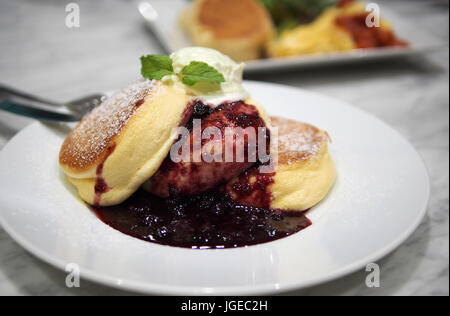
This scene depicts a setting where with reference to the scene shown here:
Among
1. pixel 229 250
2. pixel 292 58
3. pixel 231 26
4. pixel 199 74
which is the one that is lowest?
pixel 229 250

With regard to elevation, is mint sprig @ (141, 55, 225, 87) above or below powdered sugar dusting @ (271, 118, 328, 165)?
above

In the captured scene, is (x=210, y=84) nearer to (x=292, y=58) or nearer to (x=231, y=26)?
(x=292, y=58)

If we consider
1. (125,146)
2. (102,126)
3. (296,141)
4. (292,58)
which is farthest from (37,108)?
(292,58)

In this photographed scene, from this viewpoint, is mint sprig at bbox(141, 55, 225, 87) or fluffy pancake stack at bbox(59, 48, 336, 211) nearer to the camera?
fluffy pancake stack at bbox(59, 48, 336, 211)

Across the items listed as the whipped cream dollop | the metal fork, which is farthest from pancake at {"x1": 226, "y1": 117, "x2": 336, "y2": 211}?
the metal fork

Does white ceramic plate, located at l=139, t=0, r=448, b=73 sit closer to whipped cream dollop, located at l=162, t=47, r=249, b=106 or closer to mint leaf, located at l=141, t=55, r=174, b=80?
whipped cream dollop, located at l=162, t=47, r=249, b=106
